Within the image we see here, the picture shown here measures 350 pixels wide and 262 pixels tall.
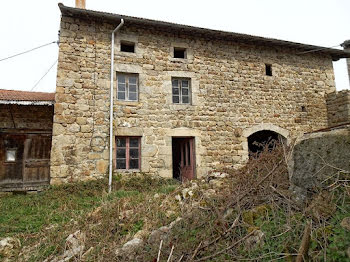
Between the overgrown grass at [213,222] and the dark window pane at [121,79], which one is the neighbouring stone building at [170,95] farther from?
the overgrown grass at [213,222]

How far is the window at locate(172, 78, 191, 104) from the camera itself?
845 cm

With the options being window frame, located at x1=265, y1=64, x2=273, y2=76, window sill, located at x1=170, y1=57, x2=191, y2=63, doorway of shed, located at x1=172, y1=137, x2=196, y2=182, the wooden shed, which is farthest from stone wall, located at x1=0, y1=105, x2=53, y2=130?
window frame, located at x1=265, y1=64, x2=273, y2=76

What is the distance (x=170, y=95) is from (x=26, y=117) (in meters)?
4.66

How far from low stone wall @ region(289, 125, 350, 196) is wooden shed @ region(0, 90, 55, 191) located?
7289 millimetres

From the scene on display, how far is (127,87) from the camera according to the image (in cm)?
800

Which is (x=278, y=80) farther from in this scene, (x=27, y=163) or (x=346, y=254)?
(x=27, y=163)

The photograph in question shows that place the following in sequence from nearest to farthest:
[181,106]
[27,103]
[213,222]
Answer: [213,222] → [27,103] → [181,106]

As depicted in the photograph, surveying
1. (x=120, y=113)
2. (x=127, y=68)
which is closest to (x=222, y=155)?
(x=120, y=113)

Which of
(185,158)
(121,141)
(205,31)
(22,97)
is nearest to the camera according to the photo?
(22,97)

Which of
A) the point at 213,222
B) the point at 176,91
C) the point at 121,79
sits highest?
the point at 121,79

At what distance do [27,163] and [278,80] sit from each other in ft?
29.8

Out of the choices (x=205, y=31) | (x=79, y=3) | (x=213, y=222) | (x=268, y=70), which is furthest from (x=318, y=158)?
(x=79, y=3)

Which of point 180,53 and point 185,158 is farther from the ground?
point 180,53

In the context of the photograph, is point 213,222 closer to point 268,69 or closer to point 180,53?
point 180,53
